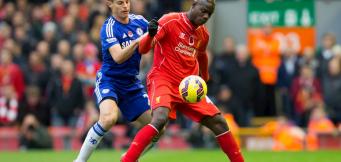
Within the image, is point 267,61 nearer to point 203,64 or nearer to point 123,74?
point 203,64

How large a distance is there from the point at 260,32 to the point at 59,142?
478 centimetres

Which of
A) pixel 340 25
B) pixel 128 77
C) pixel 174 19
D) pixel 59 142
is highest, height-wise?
pixel 174 19

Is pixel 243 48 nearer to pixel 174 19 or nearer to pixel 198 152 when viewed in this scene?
pixel 198 152

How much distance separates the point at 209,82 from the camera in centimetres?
1914

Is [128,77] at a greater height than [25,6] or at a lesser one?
greater

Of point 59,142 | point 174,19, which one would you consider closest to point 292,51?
point 59,142

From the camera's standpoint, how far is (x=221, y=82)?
19.3 m

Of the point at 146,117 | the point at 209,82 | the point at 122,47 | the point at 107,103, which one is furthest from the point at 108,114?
the point at 209,82

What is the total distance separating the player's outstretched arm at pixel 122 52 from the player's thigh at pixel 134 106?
737 millimetres

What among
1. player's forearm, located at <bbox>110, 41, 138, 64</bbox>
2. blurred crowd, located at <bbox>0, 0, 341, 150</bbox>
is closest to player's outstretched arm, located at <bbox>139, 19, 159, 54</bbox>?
player's forearm, located at <bbox>110, 41, 138, 64</bbox>

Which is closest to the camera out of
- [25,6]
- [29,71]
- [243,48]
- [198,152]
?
[198,152]

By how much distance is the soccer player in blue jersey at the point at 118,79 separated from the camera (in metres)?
11.2

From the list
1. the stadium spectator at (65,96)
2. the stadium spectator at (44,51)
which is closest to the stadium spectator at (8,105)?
the stadium spectator at (65,96)

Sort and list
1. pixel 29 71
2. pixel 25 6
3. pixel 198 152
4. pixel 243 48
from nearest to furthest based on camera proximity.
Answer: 1. pixel 198 152
2. pixel 243 48
3. pixel 29 71
4. pixel 25 6
